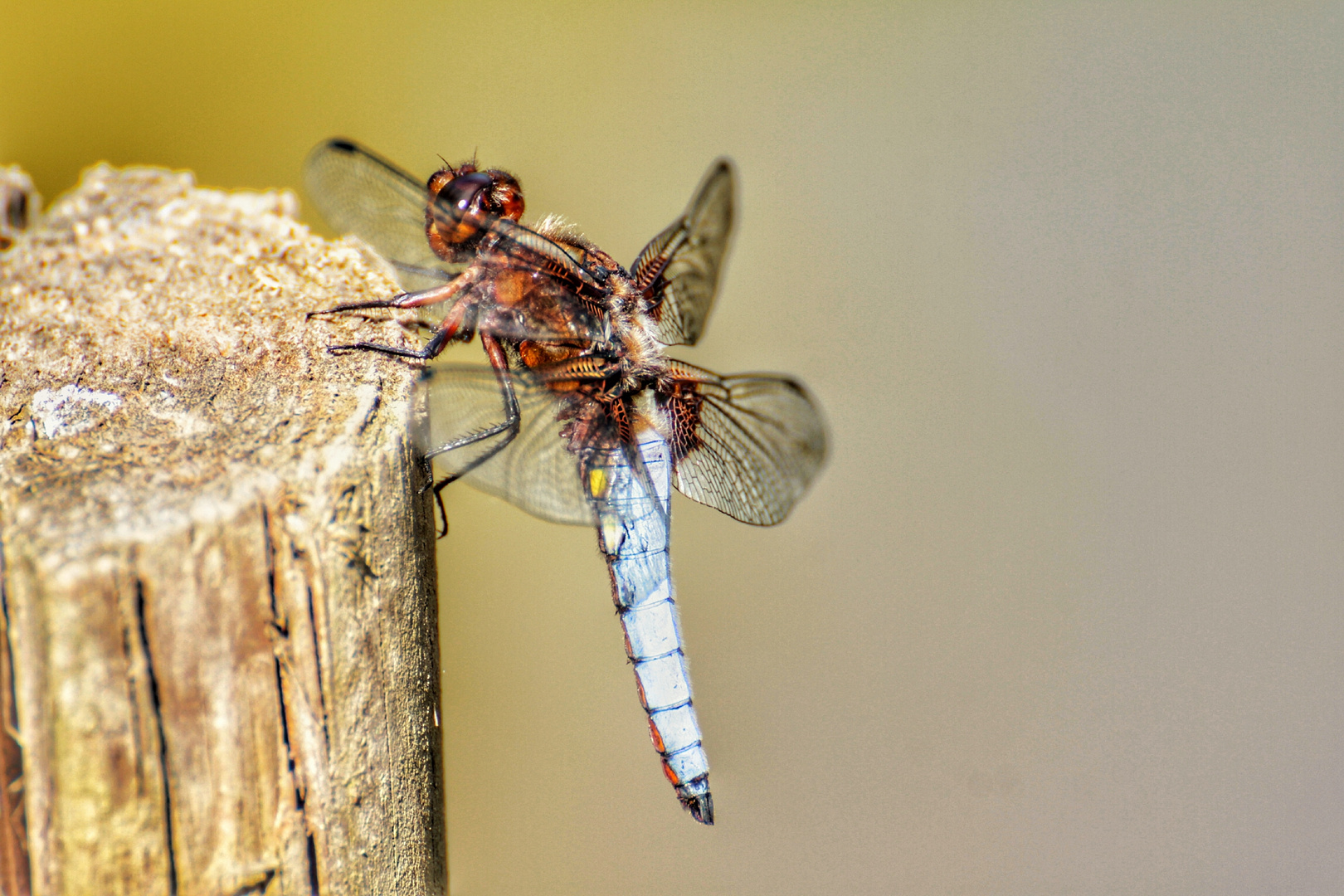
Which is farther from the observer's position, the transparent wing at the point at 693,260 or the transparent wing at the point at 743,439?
the transparent wing at the point at 693,260

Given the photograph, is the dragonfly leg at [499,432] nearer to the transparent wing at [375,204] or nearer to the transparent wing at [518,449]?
the transparent wing at [518,449]

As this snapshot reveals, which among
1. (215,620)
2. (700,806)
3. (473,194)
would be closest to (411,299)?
(473,194)

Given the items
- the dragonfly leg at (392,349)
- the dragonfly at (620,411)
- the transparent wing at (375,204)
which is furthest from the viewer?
the transparent wing at (375,204)

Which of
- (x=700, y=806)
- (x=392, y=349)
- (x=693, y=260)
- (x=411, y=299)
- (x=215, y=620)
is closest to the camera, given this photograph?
(x=215, y=620)

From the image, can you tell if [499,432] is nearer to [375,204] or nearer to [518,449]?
[518,449]

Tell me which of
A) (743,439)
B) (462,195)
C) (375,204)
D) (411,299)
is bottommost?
(743,439)

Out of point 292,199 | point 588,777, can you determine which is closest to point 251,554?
point 292,199

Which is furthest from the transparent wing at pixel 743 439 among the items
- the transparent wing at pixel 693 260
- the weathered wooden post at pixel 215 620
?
the weathered wooden post at pixel 215 620
